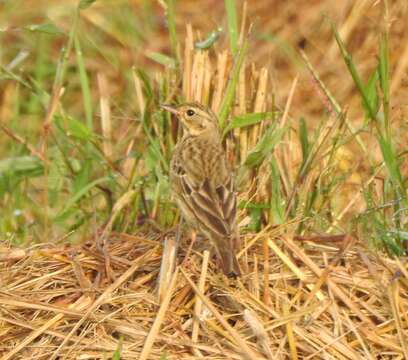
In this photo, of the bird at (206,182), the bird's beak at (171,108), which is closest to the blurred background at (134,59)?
the bird's beak at (171,108)

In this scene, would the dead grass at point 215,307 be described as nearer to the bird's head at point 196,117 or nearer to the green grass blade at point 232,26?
the bird's head at point 196,117

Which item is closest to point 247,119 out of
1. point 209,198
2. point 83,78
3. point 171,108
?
point 171,108

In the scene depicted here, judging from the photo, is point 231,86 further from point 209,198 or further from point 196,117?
point 209,198

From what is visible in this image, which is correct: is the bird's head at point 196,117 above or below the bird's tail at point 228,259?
above

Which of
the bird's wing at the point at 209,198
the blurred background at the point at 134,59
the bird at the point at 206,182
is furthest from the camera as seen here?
the blurred background at the point at 134,59

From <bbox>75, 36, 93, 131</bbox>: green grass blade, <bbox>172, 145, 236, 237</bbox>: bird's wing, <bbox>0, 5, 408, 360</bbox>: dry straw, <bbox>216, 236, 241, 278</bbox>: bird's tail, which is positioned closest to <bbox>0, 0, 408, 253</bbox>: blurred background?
<bbox>75, 36, 93, 131</bbox>: green grass blade

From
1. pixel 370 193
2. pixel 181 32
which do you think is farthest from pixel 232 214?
pixel 181 32
